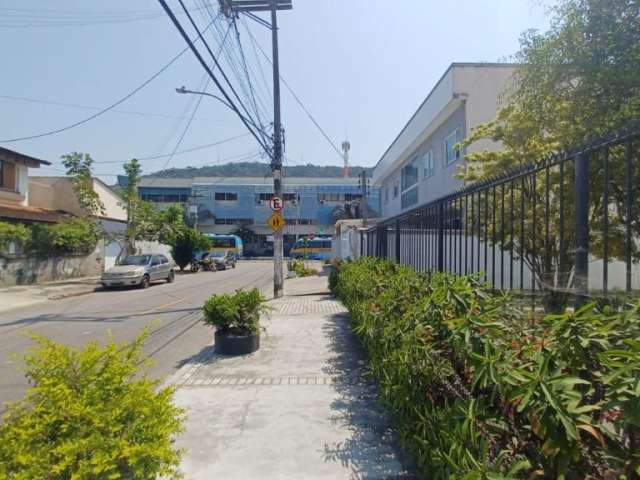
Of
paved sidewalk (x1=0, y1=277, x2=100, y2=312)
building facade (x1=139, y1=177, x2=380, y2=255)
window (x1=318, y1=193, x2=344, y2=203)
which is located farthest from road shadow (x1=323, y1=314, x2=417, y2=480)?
window (x1=318, y1=193, x2=344, y2=203)

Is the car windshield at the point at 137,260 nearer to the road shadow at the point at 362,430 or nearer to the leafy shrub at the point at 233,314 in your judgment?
the leafy shrub at the point at 233,314

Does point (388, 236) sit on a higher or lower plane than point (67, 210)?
lower

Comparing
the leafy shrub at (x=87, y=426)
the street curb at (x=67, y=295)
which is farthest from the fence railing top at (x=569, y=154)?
the street curb at (x=67, y=295)

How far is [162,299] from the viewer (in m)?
15.1

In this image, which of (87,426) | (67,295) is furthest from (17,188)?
(87,426)

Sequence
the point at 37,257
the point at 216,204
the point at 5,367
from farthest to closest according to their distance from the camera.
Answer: the point at 216,204 → the point at 37,257 → the point at 5,367

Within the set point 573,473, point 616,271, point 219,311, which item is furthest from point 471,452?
point 219,311

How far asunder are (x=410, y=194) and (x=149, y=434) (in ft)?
79.7

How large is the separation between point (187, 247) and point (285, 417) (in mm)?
28716

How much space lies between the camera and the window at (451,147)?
54.9 ft

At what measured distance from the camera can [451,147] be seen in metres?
17.5

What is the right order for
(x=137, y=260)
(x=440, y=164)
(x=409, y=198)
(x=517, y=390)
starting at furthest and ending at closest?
(x=409, y=198) → (x=137, y=260) → (x=440, y=164) → (x=517, y=390)

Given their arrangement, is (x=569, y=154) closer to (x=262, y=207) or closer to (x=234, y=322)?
(x=234, y=322)

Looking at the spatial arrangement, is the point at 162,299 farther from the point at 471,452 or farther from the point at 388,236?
the point at 471,452
